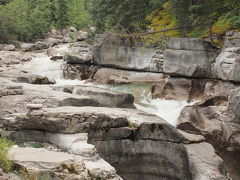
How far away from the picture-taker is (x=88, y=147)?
10.7 meters

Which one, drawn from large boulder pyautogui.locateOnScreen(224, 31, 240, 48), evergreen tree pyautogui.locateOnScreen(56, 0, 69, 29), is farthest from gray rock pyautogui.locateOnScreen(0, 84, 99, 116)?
evergreen tree pyautogui.locateOnScreen(56, 0, 69, 29)

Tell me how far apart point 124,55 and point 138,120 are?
1489cm

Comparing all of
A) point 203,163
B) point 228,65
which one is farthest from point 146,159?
point 228,65

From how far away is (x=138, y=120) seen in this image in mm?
13867

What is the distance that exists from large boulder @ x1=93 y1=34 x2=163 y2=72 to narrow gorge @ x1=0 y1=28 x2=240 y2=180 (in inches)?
3.5

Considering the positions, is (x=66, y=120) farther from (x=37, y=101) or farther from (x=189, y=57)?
(x=189, y=57)

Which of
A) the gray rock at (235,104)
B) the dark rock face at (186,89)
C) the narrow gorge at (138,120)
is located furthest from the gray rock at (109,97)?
the gray rock at (235,104)

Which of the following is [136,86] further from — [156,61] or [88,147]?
[88,147]

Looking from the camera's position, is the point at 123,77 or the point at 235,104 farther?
the point at 123,77

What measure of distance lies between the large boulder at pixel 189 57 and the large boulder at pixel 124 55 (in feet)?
7.85

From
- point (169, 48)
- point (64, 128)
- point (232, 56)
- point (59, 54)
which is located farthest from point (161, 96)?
point (59, 54)

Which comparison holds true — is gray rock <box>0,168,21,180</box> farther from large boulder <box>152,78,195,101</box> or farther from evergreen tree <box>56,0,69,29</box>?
evergreen tree <box>56,0,69,29</box>

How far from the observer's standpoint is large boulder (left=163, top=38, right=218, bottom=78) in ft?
74.9

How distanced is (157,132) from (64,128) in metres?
3.99
